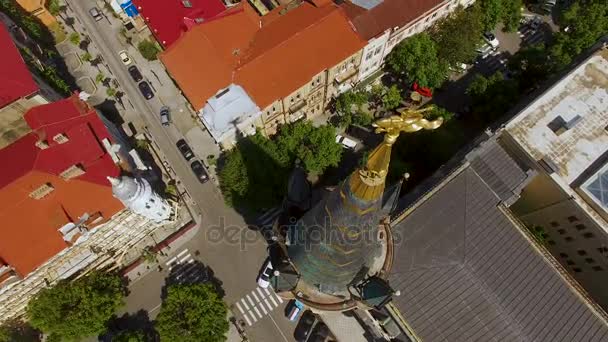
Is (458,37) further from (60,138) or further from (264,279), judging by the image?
(60,138)

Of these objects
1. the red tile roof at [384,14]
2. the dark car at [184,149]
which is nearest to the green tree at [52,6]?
the dark car at [184,149]

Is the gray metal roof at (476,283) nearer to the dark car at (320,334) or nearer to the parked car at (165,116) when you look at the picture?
the dark car at (320,334)

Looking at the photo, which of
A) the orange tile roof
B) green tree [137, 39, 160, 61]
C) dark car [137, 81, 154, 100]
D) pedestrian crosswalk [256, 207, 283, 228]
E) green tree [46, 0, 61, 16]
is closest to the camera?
the orange tile roof

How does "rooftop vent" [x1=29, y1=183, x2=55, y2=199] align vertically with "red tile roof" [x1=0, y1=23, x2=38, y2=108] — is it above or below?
below

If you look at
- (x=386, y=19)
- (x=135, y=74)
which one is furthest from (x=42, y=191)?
(x=386, y=19)

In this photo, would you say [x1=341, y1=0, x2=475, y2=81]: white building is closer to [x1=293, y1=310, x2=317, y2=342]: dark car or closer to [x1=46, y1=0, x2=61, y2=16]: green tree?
[x1=293, y1=310, x2=317, y2=342]: dark car

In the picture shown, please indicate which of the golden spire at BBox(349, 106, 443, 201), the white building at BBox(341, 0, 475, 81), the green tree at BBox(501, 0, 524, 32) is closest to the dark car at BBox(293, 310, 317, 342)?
the white building at BBox(341, 0, 475, 81)
